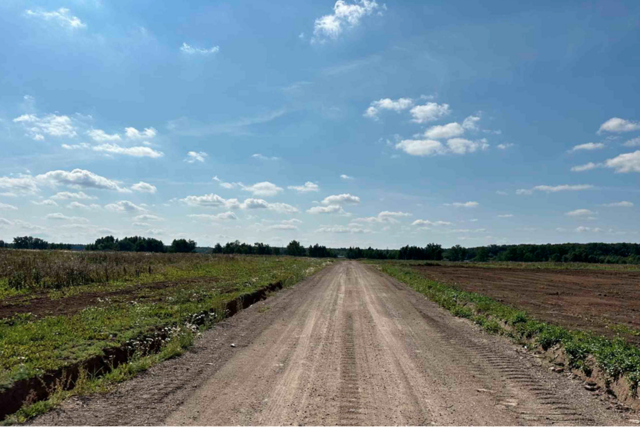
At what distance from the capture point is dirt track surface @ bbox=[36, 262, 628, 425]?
5.78 metres

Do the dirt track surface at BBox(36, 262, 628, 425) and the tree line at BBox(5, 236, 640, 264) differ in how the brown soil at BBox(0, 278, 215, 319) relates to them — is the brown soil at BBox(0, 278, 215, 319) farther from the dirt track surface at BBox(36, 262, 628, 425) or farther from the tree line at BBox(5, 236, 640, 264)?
the tree line at BBox(5, 236, 640, 264)

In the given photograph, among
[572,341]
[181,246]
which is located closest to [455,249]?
[181,246]

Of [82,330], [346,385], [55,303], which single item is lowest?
[346,385]

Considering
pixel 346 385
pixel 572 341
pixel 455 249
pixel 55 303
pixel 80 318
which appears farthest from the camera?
pixel 455 249

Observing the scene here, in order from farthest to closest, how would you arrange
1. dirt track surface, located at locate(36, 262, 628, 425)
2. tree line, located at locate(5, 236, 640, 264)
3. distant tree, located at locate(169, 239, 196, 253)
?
distant tree, located at locate(169, 239, 196, 253) → tree line, located at locate(5, 236, 640, 264) → dirt track surface, located at locate(36, 262, 628, 425)

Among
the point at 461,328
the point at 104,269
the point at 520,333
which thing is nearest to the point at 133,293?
the point at 104,269

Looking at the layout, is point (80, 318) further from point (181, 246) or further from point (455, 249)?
point (455, 249)

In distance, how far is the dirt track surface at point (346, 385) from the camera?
5.78m

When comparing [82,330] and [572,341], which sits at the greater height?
[82,330]

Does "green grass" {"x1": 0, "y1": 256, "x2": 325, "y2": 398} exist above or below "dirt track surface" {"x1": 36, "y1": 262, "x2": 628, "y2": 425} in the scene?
above

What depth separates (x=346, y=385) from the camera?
7.14 m

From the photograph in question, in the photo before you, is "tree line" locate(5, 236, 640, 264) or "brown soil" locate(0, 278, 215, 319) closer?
"brown soil" locate(0, 278, 215, 319)

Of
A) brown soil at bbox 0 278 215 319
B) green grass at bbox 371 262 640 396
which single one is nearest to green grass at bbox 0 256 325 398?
brown soil at bbox 0 278 215 319

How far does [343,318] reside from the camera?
1491cm
